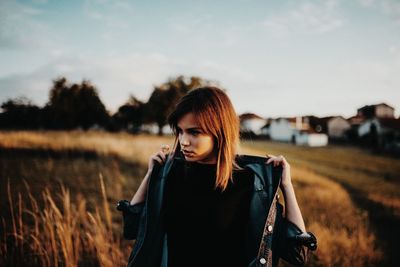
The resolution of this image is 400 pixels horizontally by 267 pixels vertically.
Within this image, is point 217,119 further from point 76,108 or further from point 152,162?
point 76,108

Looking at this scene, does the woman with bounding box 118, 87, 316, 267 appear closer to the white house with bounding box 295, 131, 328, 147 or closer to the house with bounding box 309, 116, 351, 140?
the white house with bounding box 295, 131, 328, 147

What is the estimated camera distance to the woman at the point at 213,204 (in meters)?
1.58

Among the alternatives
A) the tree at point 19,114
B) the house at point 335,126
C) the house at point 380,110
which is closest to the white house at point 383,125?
the house at point 335,126

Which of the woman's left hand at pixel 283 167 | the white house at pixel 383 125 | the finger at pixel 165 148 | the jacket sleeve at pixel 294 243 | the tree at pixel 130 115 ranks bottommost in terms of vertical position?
the jacket sleeve at pixel 294 243

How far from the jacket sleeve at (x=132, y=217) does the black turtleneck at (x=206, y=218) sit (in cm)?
19

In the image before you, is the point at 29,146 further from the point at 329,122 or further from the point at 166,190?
the point at 329,122

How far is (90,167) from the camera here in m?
7.81

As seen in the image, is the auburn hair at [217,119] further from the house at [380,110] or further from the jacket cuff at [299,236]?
the house at [380,110]

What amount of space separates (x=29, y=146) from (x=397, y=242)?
364 inches

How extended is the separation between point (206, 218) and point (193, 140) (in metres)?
0.45

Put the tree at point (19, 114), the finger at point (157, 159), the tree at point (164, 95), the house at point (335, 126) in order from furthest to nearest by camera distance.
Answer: the house at point (335, 126) → the tree at point (164, 95) → the tree at point (19, 114) → the finger at point (157, 159)

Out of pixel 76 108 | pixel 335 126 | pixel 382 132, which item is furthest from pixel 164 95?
pixel 335 126

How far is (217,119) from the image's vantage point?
63.8 inches

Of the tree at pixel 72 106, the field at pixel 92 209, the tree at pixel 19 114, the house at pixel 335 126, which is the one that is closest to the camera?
the field at pixel 92 209
